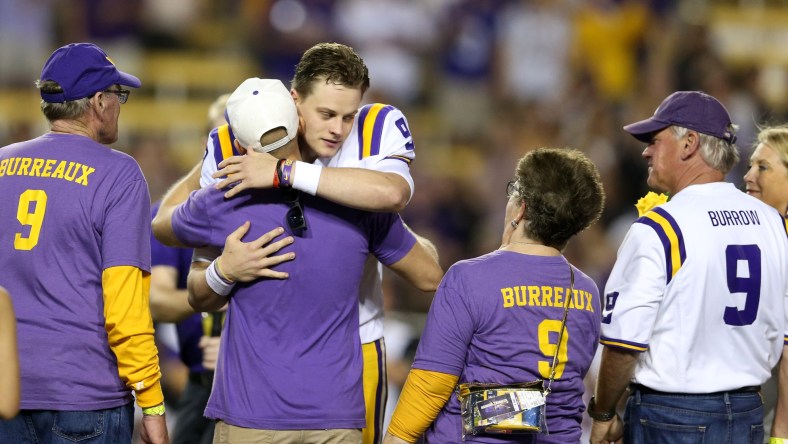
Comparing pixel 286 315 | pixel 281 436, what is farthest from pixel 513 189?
pixel 281 436

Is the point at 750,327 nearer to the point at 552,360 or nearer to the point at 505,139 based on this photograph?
the point at 552,360

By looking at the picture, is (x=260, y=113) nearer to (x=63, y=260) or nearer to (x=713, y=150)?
(x=63, y=260)

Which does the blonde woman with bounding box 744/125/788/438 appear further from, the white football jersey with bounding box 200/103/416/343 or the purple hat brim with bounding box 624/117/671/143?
the white football jersey with bounding box 200/103/416/343

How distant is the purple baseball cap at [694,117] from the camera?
338 cm

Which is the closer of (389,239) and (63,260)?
(63,260)

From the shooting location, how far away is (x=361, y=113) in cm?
329

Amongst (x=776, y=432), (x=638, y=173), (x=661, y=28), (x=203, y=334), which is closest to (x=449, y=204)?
(x=638, y=173)

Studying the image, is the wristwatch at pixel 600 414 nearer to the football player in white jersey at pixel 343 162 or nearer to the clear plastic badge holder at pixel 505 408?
the clear plastic badge holder at pixel 505 408

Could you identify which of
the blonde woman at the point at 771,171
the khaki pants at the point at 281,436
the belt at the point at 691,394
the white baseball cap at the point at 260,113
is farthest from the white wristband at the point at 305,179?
the blonde woman at the point at 771,171

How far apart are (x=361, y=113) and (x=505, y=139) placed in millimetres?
6365

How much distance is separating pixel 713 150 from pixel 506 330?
1.01 meters

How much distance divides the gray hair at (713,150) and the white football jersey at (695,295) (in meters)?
0.12

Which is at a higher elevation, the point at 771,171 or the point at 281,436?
the point at 771,171

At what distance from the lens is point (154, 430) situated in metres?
3.10
